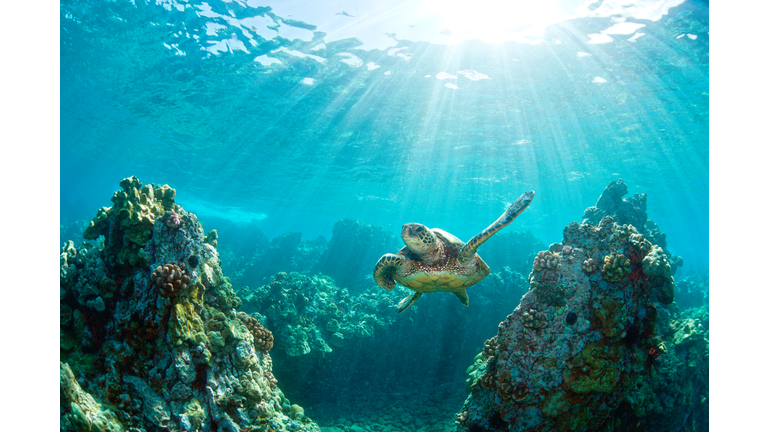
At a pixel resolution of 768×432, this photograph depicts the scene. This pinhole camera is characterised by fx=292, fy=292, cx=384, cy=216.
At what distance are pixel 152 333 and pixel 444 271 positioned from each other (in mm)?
4482

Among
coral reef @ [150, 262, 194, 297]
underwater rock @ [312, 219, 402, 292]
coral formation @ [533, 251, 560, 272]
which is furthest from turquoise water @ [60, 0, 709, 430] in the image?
coral reef @ [150, 262, 194, 297]

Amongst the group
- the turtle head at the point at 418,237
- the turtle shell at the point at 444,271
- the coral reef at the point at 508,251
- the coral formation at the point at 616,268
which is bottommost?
the coral formation at the point at 616,268

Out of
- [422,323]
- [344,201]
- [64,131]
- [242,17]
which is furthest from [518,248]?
[64,131]

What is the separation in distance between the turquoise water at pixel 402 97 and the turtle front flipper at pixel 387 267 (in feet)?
12.0

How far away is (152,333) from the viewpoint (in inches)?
141

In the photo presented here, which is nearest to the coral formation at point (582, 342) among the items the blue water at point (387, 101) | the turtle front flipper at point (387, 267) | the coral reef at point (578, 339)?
the coral reef at point (578, 339)

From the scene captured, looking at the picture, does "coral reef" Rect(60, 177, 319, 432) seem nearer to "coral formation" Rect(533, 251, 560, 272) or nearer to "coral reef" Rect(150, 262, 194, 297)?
"coral reef" Rect(150, 262, 194, 297)

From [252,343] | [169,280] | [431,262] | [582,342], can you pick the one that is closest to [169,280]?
[169,280]

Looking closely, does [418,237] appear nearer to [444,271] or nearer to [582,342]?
[444,271]

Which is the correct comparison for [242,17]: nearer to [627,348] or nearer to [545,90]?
[545,90]

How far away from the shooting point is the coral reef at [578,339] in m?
4.19

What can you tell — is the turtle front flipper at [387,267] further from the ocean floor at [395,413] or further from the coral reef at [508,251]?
the coral reef at [508,251]

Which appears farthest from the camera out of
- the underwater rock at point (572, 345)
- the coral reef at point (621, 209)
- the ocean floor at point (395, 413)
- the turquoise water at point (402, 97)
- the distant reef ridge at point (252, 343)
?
the coral reef at point (621, 209)

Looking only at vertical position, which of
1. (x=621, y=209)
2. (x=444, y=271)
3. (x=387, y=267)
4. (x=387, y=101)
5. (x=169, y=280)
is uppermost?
(x=387, y=101)
